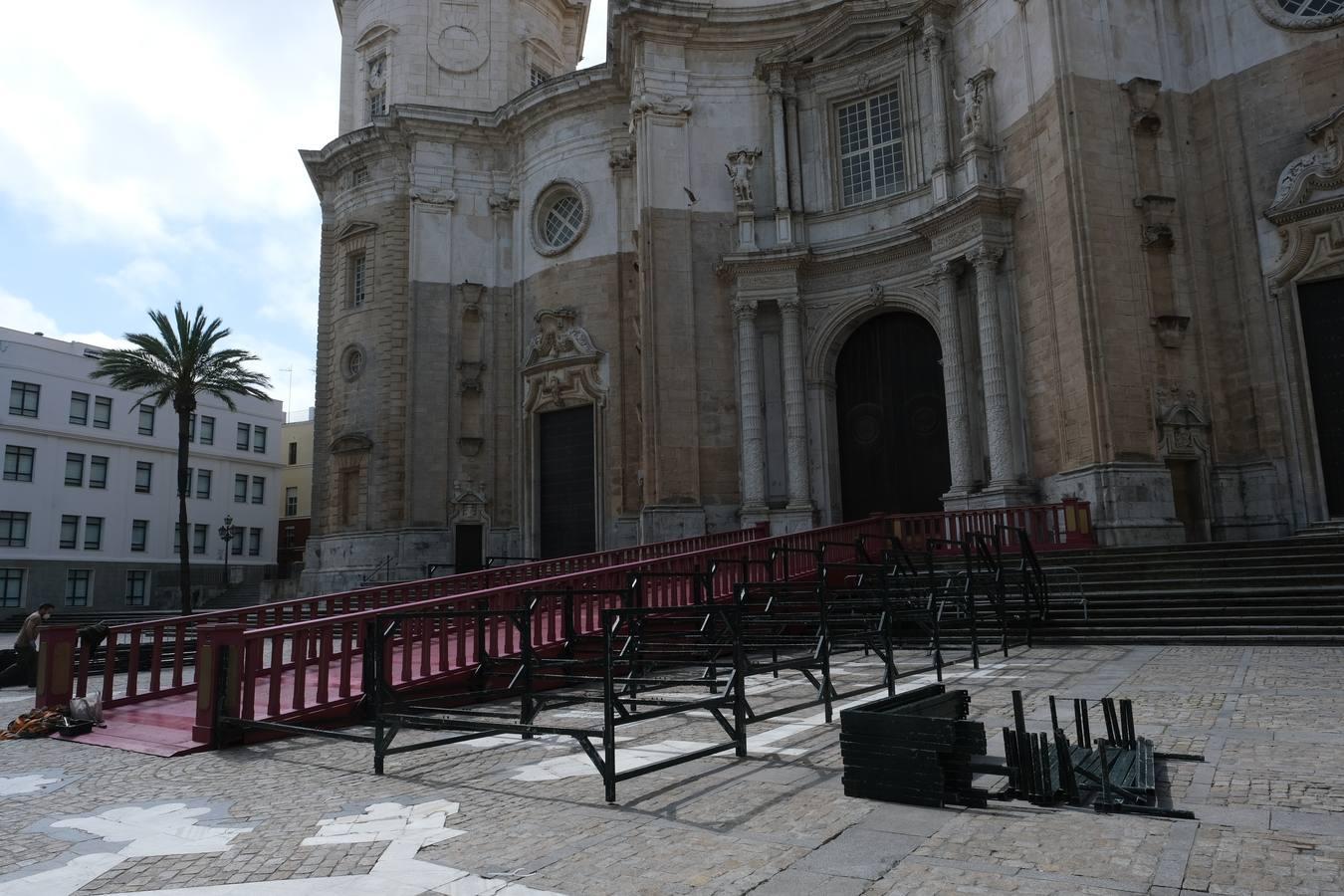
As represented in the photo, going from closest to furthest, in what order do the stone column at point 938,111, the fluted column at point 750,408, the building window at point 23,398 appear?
the stone column at point 938,111, the fluted column at point 750,408, the building window at point 23,398

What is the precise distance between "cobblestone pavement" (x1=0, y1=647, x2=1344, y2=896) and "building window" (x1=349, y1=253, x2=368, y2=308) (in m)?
26.7

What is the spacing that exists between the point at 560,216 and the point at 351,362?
8975 mm

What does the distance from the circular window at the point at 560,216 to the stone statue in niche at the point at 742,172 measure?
5.40 m

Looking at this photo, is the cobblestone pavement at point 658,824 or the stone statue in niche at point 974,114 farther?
the stone statue in niche at point 974,114

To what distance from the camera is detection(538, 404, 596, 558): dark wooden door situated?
28672 millimetres

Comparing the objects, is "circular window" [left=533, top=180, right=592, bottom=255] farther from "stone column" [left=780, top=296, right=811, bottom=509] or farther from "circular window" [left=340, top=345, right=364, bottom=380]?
"stone column" [left=780, top=296, right=811, bottom=509]

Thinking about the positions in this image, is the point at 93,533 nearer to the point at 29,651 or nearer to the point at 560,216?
the point at 560,216

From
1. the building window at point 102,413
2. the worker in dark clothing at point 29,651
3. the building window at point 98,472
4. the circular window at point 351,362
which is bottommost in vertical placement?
the worker in dark clothing at point 29,651

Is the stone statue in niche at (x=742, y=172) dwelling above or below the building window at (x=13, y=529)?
above

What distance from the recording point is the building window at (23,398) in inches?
1736

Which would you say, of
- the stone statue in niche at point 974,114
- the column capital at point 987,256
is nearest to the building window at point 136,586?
the column capital at point 987,256

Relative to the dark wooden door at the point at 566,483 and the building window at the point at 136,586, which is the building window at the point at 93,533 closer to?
the building window at the point at 136,586

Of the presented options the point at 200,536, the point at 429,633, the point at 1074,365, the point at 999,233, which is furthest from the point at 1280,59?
the point at 200,536

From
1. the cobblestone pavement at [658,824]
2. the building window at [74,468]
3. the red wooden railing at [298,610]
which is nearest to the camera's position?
the cobblestone pavement at [658,824]
